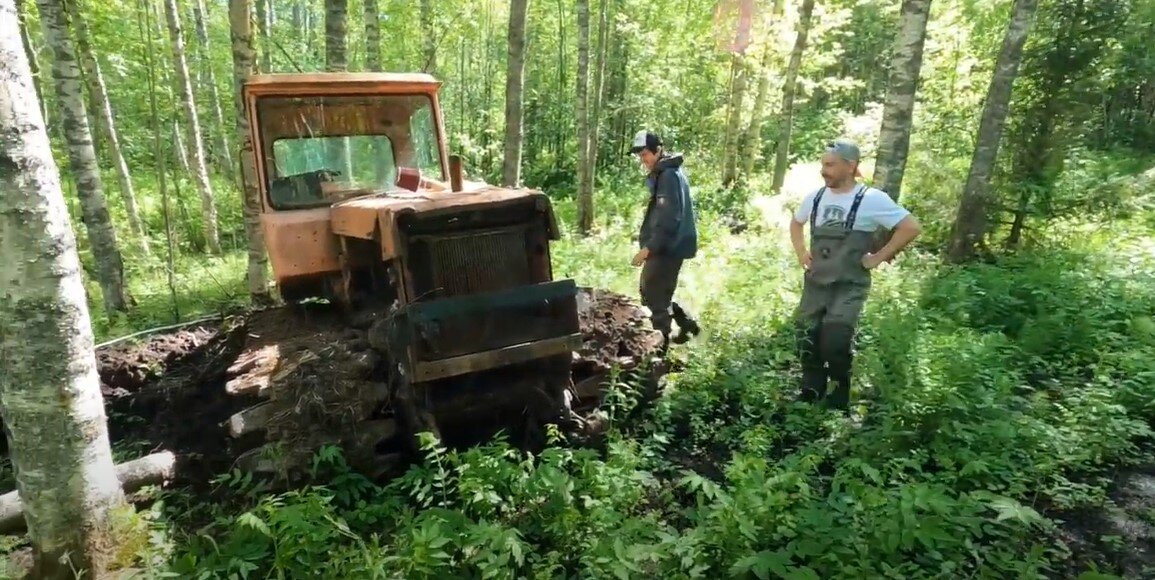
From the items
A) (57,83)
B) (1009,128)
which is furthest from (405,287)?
(1009,128)

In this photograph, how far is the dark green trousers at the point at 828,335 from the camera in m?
4.71

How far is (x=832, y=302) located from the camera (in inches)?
189

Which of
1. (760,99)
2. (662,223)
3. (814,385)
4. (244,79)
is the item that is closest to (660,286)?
(662,223)

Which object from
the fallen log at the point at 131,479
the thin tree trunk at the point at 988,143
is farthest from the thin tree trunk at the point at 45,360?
the thin tree trunk at the point at 988,143

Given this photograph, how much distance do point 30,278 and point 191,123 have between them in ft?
38.7

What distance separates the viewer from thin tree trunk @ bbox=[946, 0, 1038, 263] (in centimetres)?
857

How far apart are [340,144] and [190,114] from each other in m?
9.63

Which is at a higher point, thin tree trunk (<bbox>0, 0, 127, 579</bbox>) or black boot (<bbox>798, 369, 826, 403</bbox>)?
thin tree trunk (<bbox>0, 0, 127, 579</bbox>)

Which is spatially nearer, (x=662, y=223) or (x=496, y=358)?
(x=496, y=358)

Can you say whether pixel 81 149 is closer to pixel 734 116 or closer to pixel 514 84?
pixel 514 84

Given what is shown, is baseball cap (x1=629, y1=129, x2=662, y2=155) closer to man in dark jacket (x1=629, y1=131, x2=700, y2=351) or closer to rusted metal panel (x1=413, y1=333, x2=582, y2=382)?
man in dark jacket (x1=629, y1=131, x2=700, y2=351)

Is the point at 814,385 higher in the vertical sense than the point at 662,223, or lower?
lower

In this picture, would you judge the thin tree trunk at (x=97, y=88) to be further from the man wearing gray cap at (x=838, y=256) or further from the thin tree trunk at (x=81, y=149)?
the man wearing gray cap at (x=838, y=256)

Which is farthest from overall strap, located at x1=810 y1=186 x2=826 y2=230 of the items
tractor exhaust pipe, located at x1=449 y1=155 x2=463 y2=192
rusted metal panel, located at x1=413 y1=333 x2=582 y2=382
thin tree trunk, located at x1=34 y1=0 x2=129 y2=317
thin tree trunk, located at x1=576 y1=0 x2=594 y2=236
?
thin tree trunk, located at x1=576 y1=0 x2=594 y2=236
